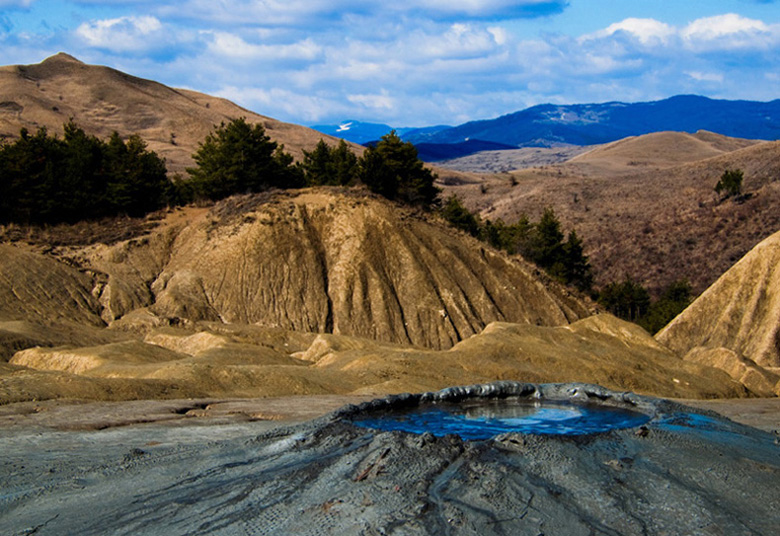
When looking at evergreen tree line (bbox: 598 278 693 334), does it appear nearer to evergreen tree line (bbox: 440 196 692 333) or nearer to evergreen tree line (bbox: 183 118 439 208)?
evergreen tree line (bbox: 440 196 692 333)

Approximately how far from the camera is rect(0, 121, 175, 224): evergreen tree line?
49375 millimetres

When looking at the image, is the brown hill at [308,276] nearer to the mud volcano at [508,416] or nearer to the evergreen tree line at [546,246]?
the evergreen tree line at [546,246]

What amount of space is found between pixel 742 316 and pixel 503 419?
1181 inches

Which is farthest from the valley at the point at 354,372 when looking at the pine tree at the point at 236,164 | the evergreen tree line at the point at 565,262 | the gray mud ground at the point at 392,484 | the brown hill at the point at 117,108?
the brown hill at the point at 117,108

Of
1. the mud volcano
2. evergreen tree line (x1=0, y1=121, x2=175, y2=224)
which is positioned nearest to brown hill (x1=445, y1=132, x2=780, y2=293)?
evergreen tree line (x1=0, y1=121, x2=175, y2=224)

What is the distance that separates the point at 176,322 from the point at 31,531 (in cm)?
3162

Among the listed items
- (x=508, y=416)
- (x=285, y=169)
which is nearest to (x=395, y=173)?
(x=285, y=169)

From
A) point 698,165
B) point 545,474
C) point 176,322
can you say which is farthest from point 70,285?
point 698,165

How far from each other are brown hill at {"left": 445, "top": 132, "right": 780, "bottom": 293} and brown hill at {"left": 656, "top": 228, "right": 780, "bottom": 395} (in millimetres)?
27638

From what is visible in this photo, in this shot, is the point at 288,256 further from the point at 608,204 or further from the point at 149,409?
the point at 608,204

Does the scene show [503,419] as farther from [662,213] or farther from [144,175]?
[662,213]

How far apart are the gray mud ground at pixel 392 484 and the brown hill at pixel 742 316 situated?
1035 inches

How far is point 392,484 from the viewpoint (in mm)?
10320

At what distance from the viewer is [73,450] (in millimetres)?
13625
